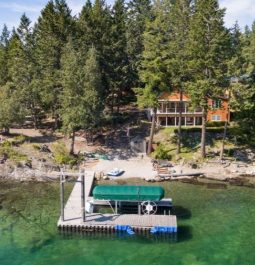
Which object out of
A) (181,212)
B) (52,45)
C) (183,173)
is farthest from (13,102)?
(181,212)

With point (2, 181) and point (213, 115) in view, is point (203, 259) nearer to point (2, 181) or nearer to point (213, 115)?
point (2, 181)

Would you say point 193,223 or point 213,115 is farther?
point 213,115

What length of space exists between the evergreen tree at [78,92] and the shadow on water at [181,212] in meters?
20.8

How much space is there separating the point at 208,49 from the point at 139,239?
29980mm

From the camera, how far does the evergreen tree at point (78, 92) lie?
57.3 meters

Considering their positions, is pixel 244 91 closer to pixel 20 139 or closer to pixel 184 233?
pixel 184 233

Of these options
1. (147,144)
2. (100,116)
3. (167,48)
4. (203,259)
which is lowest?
(203,259)

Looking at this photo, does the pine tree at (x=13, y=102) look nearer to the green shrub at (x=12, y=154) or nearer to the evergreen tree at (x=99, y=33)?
the green shrub at (x=12, y=154)

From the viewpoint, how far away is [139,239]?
121 ft

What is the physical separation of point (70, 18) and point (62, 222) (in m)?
40.2

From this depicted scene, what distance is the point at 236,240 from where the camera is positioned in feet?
121

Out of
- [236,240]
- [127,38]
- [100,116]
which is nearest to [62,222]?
[236,240]

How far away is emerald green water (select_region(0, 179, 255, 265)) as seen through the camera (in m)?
33.6

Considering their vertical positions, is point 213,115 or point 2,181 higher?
point 213,115
